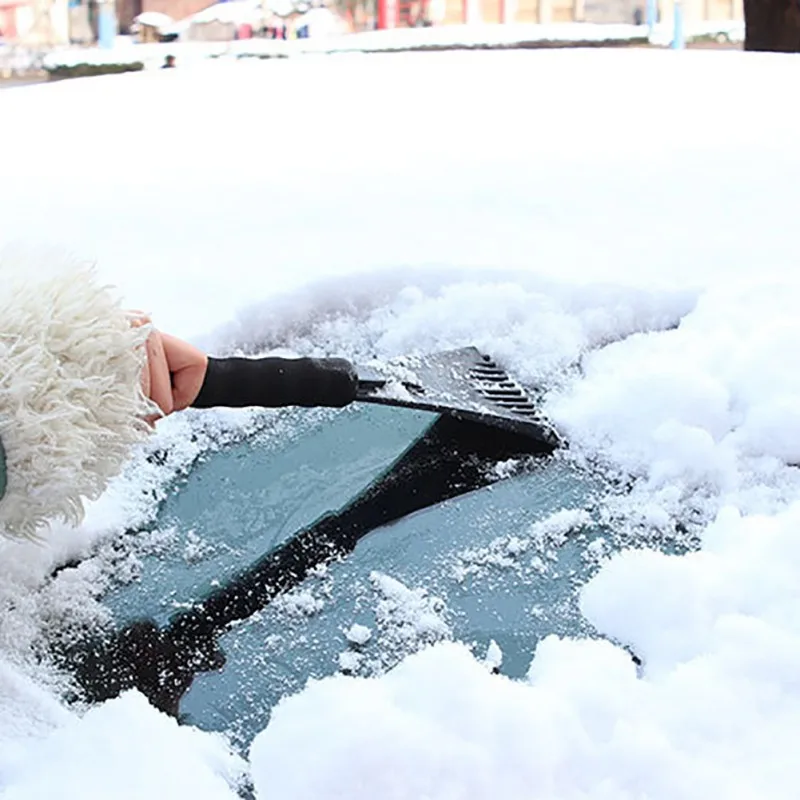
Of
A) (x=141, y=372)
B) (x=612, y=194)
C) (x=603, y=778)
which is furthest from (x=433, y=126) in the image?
(x=603, y=778)

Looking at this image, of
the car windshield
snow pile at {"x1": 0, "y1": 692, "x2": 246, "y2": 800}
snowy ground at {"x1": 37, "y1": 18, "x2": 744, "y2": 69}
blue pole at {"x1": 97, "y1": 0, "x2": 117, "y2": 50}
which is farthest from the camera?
blue pole at {"x1": 97, "y1": 0, "x2": 117, "y2": 50}

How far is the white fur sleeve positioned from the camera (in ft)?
2.70

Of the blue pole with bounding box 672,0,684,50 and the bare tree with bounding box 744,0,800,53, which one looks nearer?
the bare tree with bounding box 744,0,800,53

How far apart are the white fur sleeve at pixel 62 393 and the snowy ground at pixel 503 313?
4.7 inches

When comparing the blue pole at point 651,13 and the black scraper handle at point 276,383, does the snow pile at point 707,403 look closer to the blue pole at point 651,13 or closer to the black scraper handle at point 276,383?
the black scraper handle at point 276,383

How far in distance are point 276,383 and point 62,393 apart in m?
0.26

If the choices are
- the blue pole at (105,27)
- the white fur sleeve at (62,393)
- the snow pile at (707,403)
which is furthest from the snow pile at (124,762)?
the blue pole at (105,27)

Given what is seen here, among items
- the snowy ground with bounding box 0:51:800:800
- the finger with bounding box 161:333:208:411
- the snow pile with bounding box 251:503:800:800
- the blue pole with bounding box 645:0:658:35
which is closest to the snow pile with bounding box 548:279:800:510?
the snowy ground with bounding box 0:51:800:800

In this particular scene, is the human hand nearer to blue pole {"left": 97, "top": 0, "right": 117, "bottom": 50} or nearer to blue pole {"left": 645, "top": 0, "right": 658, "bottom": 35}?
→ blue pole {"left": 97, "top": 0, "right": 117, "bottom": 50}

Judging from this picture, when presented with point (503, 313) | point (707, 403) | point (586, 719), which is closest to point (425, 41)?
point (503, 313)

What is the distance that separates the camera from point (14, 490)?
84cm

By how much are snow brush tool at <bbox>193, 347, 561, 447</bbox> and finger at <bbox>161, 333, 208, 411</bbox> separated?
12 mm

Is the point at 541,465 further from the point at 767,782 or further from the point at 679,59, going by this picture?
the point at 679,59

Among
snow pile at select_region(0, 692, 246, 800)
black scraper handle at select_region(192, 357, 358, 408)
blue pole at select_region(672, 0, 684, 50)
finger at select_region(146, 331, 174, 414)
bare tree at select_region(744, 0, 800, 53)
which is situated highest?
blue pole at select_region(672, 0, 684, 50)
